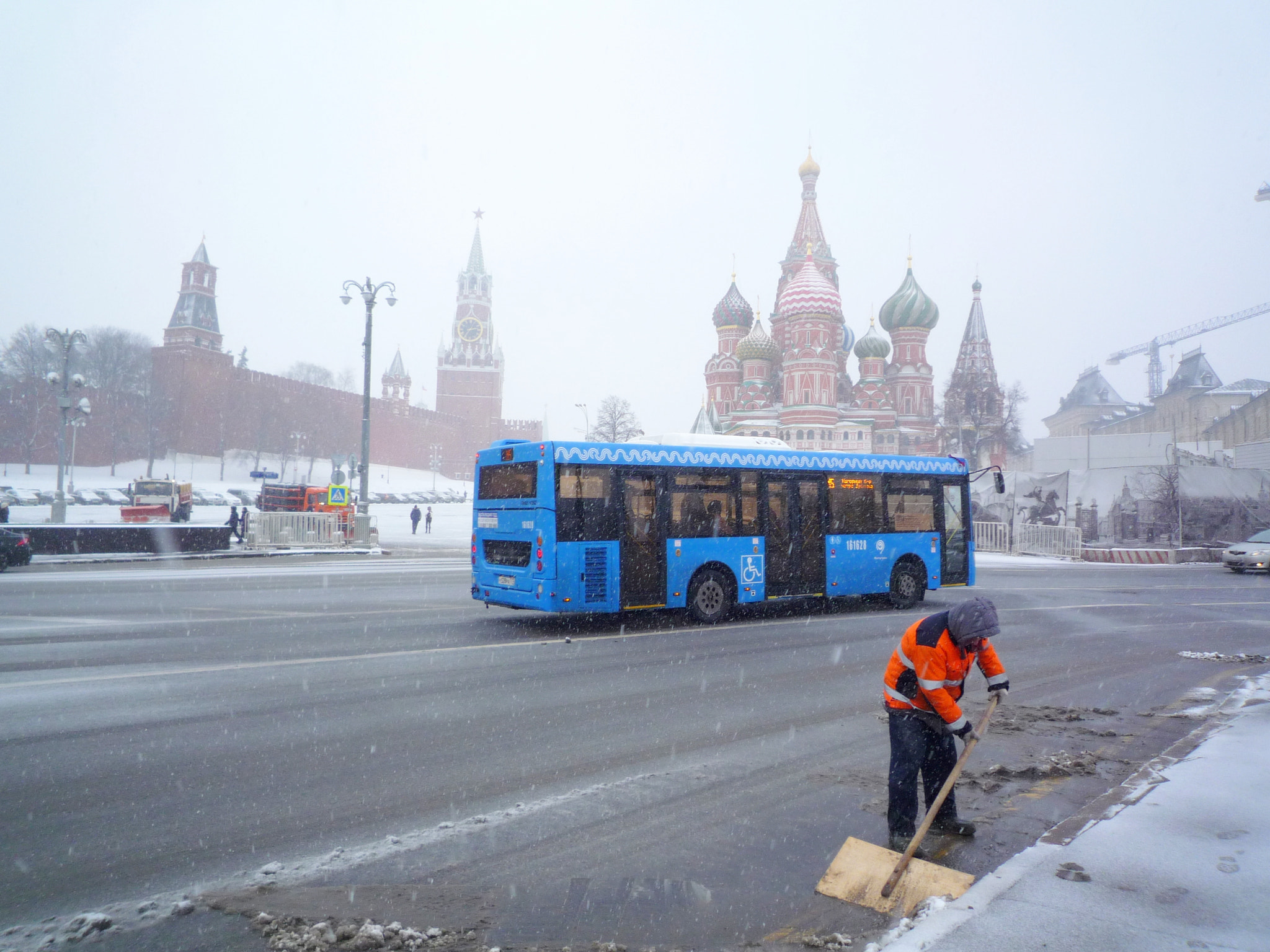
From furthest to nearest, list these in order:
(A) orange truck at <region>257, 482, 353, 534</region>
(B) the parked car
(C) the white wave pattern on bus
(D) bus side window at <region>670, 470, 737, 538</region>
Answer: (A) orange truck at <region>257, 482, 353, 534</region> → (B) the parked car → (D) bus side window at <region>670, 470, 737, 538</region> → (C) the white wave pattern on bus

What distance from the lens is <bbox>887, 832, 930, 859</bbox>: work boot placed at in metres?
4.29

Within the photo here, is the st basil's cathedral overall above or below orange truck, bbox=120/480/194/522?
above

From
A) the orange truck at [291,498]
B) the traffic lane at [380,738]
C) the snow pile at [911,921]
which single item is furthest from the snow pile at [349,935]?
the orange truck at [291,498]

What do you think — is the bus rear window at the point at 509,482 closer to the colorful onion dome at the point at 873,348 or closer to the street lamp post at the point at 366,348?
the street lamp post at the point at 366,348

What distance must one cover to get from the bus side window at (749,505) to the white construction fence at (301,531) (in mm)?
19815

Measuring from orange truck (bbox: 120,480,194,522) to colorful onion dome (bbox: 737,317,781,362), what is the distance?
153ft

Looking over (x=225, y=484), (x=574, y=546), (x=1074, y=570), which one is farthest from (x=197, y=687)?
(x=225, y=484)

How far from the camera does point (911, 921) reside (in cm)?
352

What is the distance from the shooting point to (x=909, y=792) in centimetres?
436

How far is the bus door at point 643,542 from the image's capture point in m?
11.8

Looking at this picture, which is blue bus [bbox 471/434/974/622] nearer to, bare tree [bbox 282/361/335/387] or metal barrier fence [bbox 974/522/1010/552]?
Answer: metal barrier fence [bbox 974/522/1010/552]

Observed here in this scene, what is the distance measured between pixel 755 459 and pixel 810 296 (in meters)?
62.6

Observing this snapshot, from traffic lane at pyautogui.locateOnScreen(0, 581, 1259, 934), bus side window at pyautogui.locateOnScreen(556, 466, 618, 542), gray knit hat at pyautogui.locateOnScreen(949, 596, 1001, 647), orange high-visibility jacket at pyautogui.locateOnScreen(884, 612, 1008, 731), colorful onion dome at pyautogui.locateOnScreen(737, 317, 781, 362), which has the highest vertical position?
colorful onion dome at pyautogui.locateOnScreen(737, 317, 781, 362)

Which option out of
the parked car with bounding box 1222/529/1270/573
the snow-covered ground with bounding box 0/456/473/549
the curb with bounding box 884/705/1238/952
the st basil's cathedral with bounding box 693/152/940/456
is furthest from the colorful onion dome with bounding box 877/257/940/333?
the curb with bounding box 884/705/1238/952
